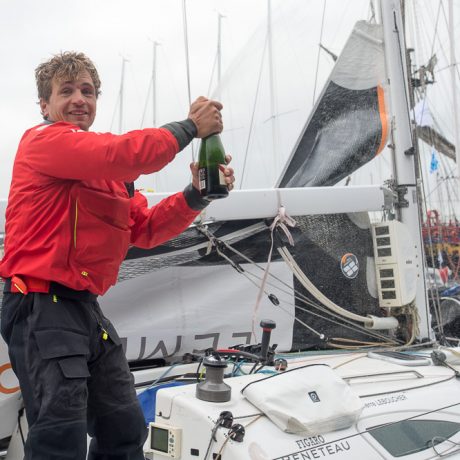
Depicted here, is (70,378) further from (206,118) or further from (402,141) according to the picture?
(402,141)

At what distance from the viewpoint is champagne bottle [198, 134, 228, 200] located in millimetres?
2199

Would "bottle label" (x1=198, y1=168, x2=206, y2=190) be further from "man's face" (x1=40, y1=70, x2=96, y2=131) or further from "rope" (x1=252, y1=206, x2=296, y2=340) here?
"rope" (x1=252, y1=206, x2=296, y2=340)

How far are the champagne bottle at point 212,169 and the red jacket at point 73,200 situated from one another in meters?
0.37

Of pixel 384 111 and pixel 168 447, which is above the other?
pixel 384 111

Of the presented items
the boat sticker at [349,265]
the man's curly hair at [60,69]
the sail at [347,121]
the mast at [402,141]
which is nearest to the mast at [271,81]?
the sail at [347,121]

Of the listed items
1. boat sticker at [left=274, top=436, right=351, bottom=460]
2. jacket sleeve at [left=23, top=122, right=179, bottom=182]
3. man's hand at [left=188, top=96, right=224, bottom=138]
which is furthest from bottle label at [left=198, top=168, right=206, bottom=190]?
boat sticker at [left=274, top=436, right=351, bottom=460]

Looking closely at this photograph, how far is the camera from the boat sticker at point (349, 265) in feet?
12.0

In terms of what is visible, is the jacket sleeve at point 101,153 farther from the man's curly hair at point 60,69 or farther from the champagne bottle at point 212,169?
the champagne bottle at point 212,169

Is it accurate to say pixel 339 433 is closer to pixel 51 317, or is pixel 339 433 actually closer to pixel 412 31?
pixel 51 317

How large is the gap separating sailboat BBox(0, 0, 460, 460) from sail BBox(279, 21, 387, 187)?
0.4 inches

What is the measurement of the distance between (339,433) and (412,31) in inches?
361

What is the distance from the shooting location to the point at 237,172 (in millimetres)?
4754

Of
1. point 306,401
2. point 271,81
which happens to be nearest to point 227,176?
point 306,401

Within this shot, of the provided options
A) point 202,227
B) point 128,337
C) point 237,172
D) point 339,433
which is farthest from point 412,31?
point 339,433
